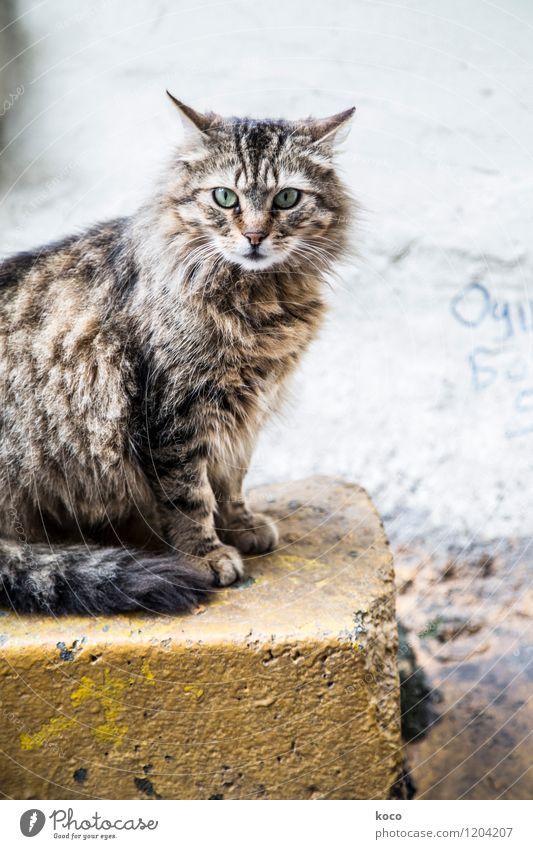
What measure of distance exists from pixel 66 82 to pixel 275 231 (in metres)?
0.72

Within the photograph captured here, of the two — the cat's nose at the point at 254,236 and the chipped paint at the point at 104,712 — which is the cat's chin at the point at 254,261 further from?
the chipped paint at the point at 104,712

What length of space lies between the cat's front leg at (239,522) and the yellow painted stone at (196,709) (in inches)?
10.7

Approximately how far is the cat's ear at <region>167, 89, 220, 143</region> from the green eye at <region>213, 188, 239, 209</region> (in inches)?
4.2

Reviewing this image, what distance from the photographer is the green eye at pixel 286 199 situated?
46.0 inches

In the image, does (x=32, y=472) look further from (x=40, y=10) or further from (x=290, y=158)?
(x=40, y=10)

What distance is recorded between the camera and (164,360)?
4.00ft

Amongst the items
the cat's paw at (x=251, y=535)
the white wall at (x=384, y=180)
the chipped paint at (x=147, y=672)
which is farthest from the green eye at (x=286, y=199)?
the chipped paint at (x=147, y=672)

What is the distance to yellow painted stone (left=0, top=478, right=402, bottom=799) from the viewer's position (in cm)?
108

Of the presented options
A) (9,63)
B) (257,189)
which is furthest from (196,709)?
→ (9,63)

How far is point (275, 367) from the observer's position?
1292 mm

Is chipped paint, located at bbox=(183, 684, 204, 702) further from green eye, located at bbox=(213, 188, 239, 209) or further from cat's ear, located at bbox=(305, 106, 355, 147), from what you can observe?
cat's ear, located at bbox=(305, 106, 355, 147)

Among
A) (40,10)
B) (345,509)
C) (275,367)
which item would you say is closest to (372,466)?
(345,509)

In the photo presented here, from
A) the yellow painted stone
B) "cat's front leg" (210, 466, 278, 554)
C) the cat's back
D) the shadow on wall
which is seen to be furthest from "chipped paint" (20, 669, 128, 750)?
the shadow on wall

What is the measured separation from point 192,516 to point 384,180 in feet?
3.30
